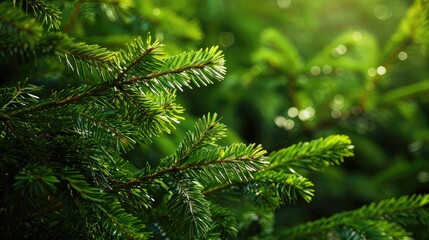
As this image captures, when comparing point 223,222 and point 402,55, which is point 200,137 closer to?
point 223,222

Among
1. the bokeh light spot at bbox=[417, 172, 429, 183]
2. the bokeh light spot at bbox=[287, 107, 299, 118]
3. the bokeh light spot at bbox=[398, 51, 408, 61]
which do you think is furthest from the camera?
the bokeh light spot at bbox=[417, 172, 429, 183]

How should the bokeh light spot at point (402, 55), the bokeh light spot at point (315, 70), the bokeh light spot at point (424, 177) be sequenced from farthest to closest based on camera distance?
the bokeh light spot at point (424, 177) → the bokeh light spot at point (315, 70) → the bokeh light spot at point (402, 55)

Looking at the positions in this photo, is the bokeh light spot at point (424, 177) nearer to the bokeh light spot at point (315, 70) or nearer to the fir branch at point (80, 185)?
the bokeh light spot at point (315, 70)

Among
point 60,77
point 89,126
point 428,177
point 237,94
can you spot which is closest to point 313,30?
point 237,94

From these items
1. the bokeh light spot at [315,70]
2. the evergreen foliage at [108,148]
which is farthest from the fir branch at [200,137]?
the bokeh light spot at [315,70]

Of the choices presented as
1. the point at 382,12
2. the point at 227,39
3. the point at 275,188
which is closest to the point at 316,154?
the point at 275,188

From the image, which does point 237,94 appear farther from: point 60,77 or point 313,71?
point 60,77

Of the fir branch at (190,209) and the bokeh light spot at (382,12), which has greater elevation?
the bokeh light spot at (382,12)

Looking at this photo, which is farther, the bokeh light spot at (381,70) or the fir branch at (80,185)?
the bokeh light spot at (381,70)

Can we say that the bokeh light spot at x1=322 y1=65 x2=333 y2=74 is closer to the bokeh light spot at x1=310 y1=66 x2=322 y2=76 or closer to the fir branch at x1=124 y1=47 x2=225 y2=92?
the bokeh light spot at x1=310 y1=66 x2=322 y2=76

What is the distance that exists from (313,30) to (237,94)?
3.88 ft

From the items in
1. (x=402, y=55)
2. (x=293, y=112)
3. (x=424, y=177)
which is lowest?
(x=293, y=112)

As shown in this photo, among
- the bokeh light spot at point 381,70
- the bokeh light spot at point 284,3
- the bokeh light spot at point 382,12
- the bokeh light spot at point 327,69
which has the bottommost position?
the bokeh light spot at point 327,69

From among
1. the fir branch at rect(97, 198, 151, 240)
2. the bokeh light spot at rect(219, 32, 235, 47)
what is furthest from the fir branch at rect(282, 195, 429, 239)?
the bokeh light spot at rect(219, 32, 235, 47)
